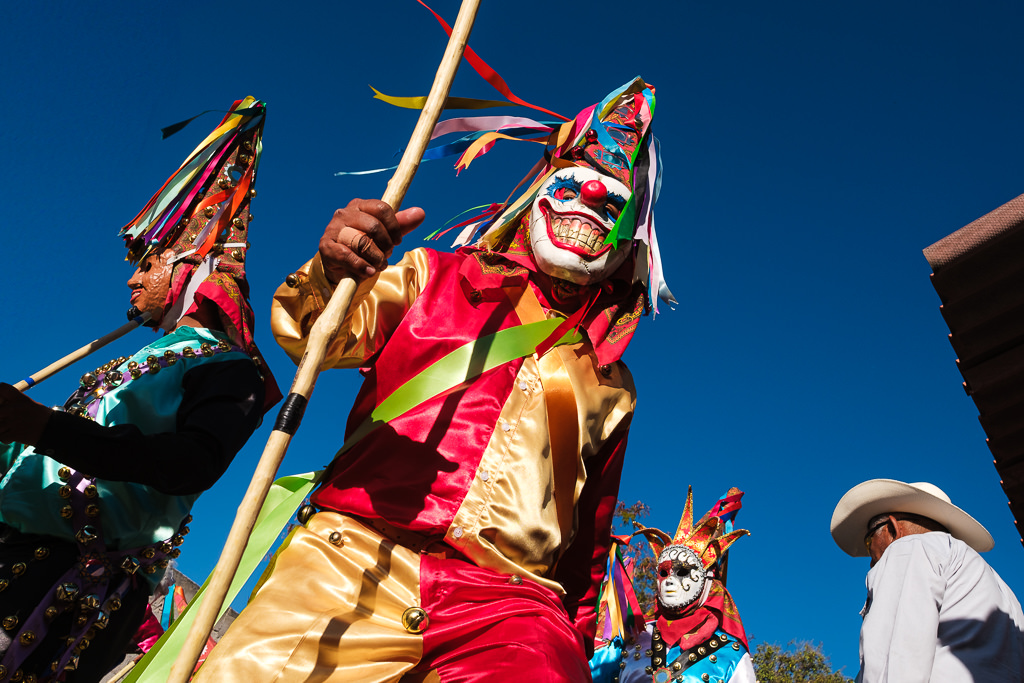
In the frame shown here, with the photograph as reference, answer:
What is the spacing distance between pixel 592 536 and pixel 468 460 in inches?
26.6

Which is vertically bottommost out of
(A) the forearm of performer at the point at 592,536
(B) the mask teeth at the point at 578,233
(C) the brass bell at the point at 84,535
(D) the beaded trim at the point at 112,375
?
(A) the forearm of performer at the point at 592,536

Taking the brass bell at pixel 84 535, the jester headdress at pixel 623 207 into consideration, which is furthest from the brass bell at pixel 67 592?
the jester headdress at pixel 623 207

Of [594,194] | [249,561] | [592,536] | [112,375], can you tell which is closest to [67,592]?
[112,375]

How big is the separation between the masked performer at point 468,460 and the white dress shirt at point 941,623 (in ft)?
4.13

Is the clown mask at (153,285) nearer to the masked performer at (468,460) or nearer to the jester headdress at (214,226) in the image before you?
the jester headdress at (214,226)

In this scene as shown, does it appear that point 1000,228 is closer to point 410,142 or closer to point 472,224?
point 410,142

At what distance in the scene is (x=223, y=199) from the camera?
394cm

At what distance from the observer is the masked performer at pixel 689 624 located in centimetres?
606

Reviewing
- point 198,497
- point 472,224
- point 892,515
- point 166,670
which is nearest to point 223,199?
point 472,224

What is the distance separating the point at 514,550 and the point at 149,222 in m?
2.51

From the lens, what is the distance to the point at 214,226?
3809 mm

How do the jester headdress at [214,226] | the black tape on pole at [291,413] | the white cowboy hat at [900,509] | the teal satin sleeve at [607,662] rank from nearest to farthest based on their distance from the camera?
the black tape on pole at [291,413] → the jester headdress at [214,226] → the white cowboy hat at [900,509] → the teal satin sleeve at [607,662]

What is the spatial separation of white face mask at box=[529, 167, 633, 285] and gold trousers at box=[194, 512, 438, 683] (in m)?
1.20

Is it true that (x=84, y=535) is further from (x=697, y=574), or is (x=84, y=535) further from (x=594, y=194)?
(x=697, y=574)
